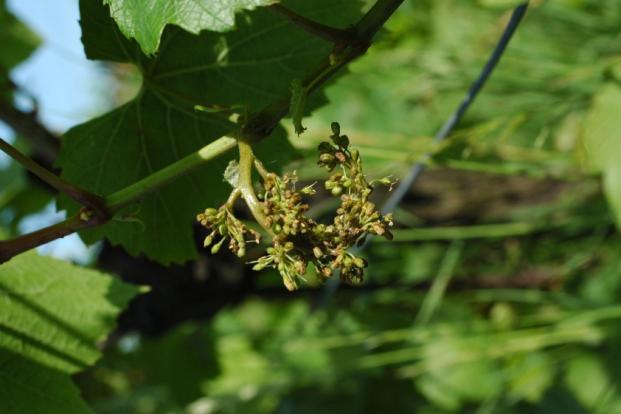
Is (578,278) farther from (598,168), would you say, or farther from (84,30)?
(84,30)

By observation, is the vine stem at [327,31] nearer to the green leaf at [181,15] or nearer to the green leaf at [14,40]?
the green leaf at [181,15]

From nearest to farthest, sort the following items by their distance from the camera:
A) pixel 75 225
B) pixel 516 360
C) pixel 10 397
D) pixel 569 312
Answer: pixel 75 225 < pixel 10 397 < pixel 569 312 < pixel 516 360

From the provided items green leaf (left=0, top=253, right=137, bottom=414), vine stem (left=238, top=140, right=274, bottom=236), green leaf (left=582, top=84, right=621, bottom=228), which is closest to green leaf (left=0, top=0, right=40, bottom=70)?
green leaf (left=0, top=253, right=137, bottom=414)

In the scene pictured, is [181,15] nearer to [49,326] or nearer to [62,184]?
[62,184]

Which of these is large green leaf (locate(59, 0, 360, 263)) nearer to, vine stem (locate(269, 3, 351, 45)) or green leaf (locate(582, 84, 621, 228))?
vine stem (locate(269, 3, 351, 45))

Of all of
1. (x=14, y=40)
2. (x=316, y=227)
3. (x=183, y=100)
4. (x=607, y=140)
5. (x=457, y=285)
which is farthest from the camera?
(x=457, y=285)

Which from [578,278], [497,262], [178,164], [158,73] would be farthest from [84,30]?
[578,278]

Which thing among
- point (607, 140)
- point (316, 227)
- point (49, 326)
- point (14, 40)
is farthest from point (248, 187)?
point (14, 40)
